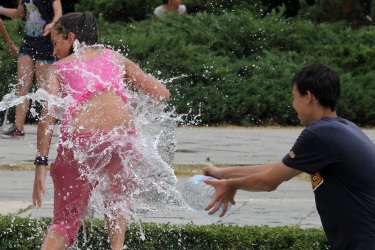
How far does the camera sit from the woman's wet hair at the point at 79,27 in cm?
575

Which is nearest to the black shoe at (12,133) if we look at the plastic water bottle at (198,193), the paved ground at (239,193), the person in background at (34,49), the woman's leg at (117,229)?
the person in background at (34,49)

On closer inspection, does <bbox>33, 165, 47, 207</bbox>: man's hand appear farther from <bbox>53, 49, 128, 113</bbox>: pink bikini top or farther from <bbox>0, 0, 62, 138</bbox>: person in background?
<bbox>0, 0, 62, 138</bbox>: person in background

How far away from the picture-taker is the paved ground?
297 inches

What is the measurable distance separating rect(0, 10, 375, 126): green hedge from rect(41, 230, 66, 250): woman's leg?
7.44 metres

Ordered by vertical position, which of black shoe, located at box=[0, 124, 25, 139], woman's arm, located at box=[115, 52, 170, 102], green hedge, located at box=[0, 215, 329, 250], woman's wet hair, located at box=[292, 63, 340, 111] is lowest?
black shoe, located at box=[0, 124, 25, 139]

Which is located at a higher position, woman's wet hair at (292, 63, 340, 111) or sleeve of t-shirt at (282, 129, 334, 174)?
woman's wet hair at (292, 63, 340, 111)

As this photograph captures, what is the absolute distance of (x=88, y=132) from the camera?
555 cm

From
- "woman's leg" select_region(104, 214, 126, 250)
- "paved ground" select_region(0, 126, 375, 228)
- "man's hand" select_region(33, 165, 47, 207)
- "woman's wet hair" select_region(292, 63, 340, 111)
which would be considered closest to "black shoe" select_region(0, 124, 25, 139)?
"paved ground" select_region(0, 126, 375, 228)

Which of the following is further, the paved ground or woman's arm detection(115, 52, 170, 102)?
the paved ground

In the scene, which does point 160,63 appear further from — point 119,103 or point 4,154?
point 119,103

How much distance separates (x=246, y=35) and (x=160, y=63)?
191cm

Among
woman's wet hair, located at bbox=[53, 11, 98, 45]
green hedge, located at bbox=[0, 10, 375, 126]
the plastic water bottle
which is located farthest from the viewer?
green hedge, located at bbox=[0, 10, 375, 126]

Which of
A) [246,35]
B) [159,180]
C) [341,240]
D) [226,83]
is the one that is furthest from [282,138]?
[341,240]

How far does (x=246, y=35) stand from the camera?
1474 centimetres
